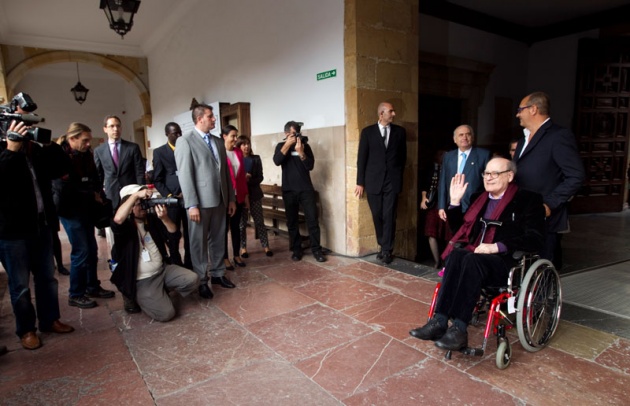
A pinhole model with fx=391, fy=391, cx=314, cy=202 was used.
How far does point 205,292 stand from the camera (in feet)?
10.7

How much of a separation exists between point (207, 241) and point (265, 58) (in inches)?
123

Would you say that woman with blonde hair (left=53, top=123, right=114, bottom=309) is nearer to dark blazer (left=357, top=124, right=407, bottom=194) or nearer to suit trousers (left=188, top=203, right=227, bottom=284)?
suit trousers (left=188, top=203, right=227, bottom=284)

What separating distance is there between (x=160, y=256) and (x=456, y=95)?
17.3 ft

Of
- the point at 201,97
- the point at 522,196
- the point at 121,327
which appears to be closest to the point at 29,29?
the point at 201,97

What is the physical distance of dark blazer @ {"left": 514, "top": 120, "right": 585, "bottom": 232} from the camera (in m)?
2.46

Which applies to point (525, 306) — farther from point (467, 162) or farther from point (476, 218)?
point (467, 162)

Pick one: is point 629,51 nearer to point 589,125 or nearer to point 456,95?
point 589,125

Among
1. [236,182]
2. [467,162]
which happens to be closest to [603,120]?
[467,162]

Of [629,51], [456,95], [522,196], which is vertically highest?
[629,51]

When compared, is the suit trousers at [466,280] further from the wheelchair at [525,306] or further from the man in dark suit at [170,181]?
the man in dark suit at [170,181]

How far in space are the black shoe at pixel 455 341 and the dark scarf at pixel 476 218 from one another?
481 mm

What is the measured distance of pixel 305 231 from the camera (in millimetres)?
5160

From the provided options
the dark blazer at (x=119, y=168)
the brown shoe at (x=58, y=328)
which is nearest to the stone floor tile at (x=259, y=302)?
the brown shoe at (x=58, y=328)

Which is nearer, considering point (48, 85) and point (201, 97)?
point (201, 97)
